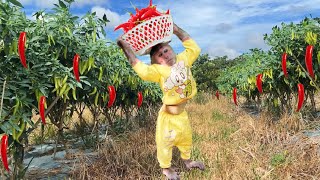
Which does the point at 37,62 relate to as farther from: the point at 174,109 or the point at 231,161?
the point at 231,161

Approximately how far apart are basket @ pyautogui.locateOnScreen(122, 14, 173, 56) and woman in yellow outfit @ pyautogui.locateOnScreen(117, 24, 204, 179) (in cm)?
6

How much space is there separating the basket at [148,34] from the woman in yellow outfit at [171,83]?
63 millimetres

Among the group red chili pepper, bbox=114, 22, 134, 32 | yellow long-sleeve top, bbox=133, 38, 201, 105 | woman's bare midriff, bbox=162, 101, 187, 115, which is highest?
red chili pepper, bbox=114, 22, 134, 32

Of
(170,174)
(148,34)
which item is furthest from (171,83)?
(170,174)

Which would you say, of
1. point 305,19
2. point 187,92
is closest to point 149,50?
point 187,92

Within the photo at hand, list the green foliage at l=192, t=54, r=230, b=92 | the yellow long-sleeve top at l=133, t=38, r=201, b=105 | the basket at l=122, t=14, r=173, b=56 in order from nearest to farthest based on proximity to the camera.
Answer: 1. the basket at l=122, t=14, r=173, b=56
2. the yellow long-sleeve top at l=133, t=38, r=201, b=105
3. the green foliage at l=192, t=54, r=230, b=92

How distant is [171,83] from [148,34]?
0.44 m

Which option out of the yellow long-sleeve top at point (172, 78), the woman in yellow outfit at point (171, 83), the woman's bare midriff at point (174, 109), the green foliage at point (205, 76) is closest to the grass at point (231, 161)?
the woman in yellow outfit at point (171, 83)

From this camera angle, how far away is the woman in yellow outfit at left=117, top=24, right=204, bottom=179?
2.94 metres

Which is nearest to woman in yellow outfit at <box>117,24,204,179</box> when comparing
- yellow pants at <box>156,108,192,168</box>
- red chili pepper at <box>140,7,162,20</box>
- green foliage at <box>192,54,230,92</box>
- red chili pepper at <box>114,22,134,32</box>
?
yellow pants at <box>156,108,192,168</box>

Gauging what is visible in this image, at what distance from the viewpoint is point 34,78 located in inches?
148

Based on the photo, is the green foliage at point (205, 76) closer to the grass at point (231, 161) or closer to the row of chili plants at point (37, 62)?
the grass at point (231, 161)

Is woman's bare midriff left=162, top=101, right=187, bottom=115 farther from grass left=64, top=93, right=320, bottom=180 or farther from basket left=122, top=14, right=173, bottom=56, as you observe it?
grass left=64, top=93, right=320, bottom=180

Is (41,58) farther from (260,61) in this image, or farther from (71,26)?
(260,61)
